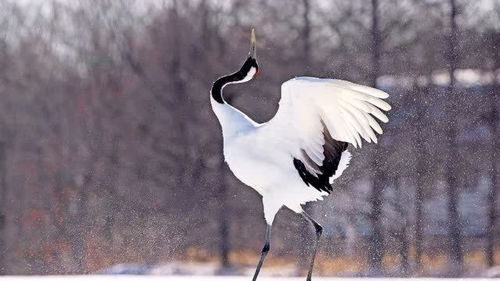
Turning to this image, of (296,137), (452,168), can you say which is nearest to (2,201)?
(452,168)

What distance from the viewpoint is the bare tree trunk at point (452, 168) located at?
13.5m

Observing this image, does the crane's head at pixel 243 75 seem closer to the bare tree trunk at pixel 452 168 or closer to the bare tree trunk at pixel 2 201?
the bare tree trunk at pixel 452 168

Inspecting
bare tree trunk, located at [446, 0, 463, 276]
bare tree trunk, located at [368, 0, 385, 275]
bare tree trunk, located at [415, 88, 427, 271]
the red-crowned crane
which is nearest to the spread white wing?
the red-crowned crane

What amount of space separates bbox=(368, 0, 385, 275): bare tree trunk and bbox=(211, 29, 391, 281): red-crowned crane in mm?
6638

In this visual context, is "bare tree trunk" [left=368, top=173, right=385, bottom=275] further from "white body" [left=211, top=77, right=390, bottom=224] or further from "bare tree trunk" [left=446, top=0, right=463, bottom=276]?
"white body" [left=211, top=77, right=390, bottom=224]

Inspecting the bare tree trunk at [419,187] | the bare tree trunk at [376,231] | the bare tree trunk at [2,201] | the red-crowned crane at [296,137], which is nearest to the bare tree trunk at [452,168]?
the bare tree trunk at [419,187]

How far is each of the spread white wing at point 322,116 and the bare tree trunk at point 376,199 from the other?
667cm

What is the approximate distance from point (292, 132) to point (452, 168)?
286 inches

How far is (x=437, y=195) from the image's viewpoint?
13812mm

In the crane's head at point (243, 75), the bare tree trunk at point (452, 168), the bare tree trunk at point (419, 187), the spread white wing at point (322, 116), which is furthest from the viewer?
the bare tree trunk at point (419, 187)

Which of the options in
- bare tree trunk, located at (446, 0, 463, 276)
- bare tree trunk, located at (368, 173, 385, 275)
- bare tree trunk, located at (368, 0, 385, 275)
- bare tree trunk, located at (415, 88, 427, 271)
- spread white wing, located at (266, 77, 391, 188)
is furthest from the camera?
bare tree trunk, located at (415, 88, 427, 271)

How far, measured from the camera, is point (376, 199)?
13.7m

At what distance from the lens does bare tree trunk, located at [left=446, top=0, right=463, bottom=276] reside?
13461mm

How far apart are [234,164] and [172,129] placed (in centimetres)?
746
